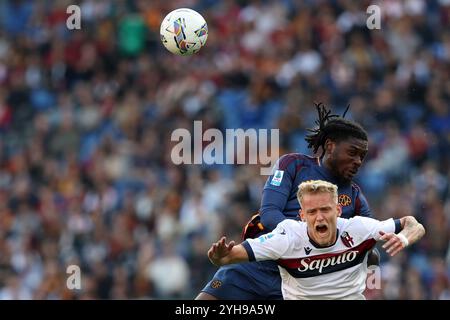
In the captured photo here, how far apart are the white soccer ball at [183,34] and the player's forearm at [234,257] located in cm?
356

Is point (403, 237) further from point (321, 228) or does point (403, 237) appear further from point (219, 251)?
point (219, 251)

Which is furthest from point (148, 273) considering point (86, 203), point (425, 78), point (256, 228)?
point (256, 228)

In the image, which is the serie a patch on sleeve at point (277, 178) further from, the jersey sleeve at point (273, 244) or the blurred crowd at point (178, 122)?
the blurred crowd at point (178, 122)

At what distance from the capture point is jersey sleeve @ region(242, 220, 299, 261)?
7230 millimetres

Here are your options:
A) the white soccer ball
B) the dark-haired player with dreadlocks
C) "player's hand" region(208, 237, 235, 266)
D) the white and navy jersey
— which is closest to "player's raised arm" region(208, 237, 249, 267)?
"player's hand" region(208, 237, 235, 266)

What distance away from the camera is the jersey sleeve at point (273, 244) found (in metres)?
7.23

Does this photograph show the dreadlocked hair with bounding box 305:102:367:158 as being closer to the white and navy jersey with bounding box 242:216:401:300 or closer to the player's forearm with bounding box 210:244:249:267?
the white and navy jersey with bounding box 242:216:401:300

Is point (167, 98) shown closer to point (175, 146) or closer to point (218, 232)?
point (175, 146)

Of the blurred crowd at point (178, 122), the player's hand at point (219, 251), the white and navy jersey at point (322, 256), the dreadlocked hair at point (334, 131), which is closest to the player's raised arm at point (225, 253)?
the player's hand at point (219, 251)

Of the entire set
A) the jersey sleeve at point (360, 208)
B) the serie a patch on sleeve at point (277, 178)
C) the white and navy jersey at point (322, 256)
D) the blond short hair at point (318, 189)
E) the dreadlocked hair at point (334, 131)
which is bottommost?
the white and navy jersey at point (322, 256)

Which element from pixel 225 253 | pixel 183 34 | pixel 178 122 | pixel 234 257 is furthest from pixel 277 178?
pixel 178 122

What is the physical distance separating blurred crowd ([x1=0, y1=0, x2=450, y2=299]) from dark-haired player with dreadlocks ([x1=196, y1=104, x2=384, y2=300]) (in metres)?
4.84

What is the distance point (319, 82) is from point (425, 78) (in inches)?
57.0

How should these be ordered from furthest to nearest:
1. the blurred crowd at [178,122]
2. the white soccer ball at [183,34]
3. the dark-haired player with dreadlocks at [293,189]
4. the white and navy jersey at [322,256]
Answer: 1. the blurred crowd at [178,122]
2. the white soccer ball at [183,34]
3. the dark-haired player with dreadlocks at [293,189]
4. the white and navy jersey at [322,256]
